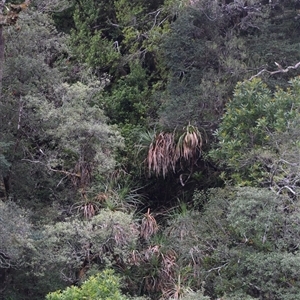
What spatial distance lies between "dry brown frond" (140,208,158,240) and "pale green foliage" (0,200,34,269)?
2.55 metres

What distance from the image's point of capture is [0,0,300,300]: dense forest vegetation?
33.0ft

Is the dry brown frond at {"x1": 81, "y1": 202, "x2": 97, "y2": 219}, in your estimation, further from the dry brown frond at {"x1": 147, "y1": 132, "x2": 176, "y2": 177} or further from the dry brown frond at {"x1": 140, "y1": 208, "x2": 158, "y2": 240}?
the dry brown frond at {"x1": 147, "y1": 132, "x2": 176, "y2": 177}

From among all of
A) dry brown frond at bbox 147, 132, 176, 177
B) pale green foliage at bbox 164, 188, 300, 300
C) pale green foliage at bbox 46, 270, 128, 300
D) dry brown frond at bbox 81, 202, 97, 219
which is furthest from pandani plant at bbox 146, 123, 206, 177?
pale green foliage at bbox 46, 270, 128, 300

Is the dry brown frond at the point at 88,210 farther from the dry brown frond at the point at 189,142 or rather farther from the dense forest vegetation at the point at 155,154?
the dry brown frond at the point at 189,142

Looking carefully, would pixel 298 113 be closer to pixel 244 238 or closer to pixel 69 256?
pixel 244 238

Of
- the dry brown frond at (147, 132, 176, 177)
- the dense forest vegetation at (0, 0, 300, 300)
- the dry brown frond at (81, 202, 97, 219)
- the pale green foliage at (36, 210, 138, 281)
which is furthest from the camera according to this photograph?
the dry brown frond at (147, 132, 176, 177)

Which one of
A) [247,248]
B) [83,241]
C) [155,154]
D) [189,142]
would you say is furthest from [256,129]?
[83,241]

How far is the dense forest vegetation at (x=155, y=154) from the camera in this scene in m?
10.1

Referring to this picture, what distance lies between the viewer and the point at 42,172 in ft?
41.3

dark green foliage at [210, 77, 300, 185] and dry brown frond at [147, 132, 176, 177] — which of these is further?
dry brown frond at [147, 132, 176, 177]

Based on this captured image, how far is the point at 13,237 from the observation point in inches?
393

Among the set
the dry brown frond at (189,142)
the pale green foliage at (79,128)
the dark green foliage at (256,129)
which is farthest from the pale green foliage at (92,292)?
the dry brown frond at (189,142)

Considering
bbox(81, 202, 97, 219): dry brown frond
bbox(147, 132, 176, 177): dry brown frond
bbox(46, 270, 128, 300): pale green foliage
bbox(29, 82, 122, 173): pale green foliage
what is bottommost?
bbox(81, 202, 97, 219): dry brown frond

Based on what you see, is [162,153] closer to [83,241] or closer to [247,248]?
[83,241]
